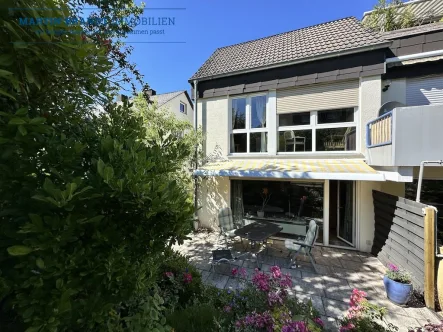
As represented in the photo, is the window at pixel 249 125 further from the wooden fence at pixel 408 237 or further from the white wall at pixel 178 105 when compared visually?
the white wall at pixel 178 105

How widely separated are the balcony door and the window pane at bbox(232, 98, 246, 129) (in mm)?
7467

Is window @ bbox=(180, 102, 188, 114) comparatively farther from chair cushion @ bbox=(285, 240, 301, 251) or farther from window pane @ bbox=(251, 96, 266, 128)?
chair cushion @ bbox=(285, 240, 301, 251)

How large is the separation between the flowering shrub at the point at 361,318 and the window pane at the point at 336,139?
930 centimetres

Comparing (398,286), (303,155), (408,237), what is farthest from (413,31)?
(398,286)

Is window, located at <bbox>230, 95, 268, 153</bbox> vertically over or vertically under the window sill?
over

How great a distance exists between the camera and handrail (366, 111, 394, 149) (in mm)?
8773

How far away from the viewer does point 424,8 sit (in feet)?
55.7

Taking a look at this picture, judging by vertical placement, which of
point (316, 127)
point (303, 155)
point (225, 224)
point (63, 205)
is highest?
point (316, 127)

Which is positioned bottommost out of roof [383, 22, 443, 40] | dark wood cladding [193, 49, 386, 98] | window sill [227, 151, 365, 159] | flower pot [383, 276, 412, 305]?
flower pot [383, 276, 412, 305]

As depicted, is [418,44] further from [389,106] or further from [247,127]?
[247,127]

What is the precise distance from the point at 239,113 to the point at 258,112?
142 cm

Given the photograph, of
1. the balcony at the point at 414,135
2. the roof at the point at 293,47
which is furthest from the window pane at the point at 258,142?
the balcony at the point at 414,135

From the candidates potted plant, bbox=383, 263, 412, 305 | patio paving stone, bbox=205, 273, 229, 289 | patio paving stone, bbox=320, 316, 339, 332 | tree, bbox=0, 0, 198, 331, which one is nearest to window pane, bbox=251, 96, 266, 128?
patio paving stone, bbox=205, 273, 229, 289

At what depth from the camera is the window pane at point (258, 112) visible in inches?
561
